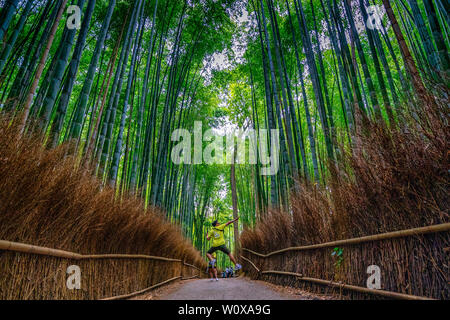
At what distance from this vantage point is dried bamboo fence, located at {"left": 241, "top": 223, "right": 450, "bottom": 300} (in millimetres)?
1382

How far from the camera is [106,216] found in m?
2.23

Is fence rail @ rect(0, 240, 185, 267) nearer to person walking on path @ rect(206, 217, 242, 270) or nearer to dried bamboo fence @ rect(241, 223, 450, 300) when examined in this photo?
dried bamboo fence @ rect(241, 223, 450, 300)

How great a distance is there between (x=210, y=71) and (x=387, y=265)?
25.2 ft

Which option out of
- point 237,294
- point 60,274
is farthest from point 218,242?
point 60,274

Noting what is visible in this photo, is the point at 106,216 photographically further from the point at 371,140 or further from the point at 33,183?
the point at 371,140

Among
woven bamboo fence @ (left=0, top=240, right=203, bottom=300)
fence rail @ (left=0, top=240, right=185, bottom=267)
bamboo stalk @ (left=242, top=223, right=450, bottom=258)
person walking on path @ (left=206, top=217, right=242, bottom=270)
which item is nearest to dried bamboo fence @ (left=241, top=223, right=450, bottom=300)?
bamboo stalk @ (left=242, top=223, right=450, bottom=258)

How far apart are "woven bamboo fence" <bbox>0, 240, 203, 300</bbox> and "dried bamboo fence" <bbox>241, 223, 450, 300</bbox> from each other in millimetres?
1864

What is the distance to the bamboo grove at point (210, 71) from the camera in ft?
7.46

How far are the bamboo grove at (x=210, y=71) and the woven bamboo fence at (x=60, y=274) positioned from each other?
72 centimetres

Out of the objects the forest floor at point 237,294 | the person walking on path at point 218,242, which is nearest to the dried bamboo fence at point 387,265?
the forest floor at point 237,294

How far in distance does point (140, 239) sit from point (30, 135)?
1.87 meters
